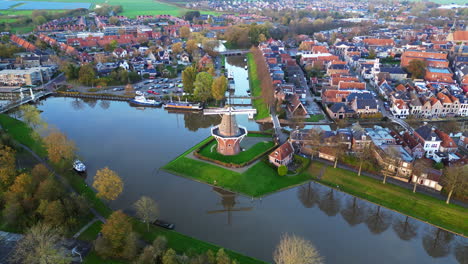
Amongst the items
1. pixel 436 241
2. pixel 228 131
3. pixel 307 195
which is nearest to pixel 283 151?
pixel 307 195

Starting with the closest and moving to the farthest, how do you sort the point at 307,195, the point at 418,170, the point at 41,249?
the point at 41,249
the point at 418,170
the point at 307,195

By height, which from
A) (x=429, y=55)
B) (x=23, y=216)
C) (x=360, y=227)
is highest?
(x=429, y=55)

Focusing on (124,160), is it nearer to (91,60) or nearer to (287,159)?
(287,159)

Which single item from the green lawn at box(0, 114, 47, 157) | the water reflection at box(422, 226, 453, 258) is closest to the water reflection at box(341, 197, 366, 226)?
the water reflection at box(422, 226, 453, 258)

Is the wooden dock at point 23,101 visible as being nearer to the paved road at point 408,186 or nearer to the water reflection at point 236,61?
the water reflection at point 236,61

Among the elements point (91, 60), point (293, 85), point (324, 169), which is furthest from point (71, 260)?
point (91, 60)

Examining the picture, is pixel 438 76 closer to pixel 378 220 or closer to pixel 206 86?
pixel 206 86

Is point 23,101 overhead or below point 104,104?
overhead
